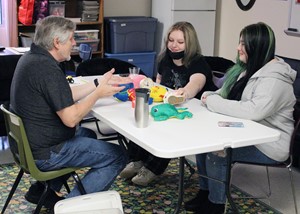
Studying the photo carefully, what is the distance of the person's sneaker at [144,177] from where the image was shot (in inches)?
124

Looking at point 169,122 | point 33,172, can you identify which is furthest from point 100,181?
point 169,122

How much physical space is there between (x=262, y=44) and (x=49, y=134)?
122cm

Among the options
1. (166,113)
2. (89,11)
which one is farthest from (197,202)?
(89,11)

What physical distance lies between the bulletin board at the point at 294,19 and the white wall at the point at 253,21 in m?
0.05

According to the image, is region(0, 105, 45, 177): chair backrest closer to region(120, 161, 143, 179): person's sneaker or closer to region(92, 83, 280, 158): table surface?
region(92, 83, 280, 158): table surface

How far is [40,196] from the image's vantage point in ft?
8.96

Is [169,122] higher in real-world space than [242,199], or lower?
higher

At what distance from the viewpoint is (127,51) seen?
545 centimetres

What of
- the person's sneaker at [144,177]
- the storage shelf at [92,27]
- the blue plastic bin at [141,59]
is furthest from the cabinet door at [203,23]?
the person's sneaker at [144,177]

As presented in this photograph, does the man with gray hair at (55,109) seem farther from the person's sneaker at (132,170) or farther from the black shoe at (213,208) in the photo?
the person's sneaker at (132,170)

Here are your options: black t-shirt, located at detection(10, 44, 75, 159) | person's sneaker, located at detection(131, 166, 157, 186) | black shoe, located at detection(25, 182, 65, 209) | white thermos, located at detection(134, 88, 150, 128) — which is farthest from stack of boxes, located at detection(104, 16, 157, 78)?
white thermos, located at detection(134, 88, 150, 128)

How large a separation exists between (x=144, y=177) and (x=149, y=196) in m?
0.16

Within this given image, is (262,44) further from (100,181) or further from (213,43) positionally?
(213,43)

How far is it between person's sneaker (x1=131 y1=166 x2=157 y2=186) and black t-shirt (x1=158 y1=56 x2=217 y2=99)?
1.97 feet
